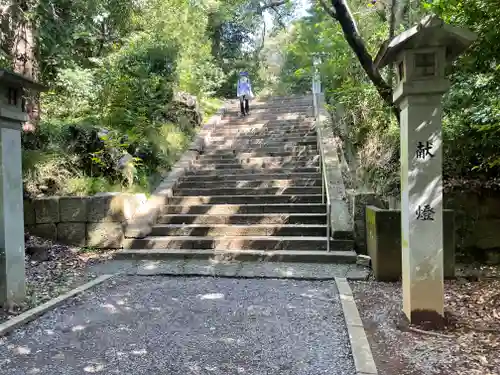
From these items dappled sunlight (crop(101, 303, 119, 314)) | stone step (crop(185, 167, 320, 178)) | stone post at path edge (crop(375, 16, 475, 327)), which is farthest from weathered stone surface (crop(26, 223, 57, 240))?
stone post at path edge (crop(375, 16, 475, 327))

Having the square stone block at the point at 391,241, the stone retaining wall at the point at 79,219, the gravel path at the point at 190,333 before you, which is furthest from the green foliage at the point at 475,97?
the stone retaining wall at the point at 79,219

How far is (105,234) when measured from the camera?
6.78 m

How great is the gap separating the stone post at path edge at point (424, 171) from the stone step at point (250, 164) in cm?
504

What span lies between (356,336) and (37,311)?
3250 mm

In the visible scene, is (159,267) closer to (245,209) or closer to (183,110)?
(245,209)

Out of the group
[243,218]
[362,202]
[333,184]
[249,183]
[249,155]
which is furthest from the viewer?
[249,155]

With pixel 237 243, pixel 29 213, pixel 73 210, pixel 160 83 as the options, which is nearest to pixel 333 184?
pixel 237 243

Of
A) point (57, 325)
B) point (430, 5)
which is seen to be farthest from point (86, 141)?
point (430, 5)

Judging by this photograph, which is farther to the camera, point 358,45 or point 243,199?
point 243,199

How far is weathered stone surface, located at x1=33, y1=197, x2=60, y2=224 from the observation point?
6766 mm

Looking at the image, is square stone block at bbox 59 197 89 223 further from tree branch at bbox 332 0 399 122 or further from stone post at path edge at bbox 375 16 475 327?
stone post at path edge at bbox 375 16 475 327

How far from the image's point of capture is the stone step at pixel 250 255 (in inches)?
236

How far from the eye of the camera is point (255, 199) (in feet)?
25.4

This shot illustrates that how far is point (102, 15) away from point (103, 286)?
652 cm
